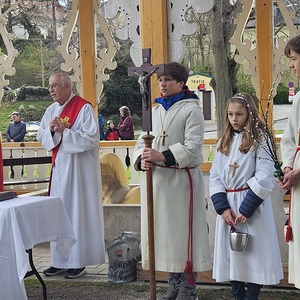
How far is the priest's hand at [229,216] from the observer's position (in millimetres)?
4977

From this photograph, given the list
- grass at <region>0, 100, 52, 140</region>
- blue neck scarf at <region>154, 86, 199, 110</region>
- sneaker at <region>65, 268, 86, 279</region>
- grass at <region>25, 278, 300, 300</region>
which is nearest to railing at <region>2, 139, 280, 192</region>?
sneaker at <region>65, 268, 86, 279</region>

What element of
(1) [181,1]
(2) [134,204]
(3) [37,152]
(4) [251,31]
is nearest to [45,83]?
(4) [251,31]

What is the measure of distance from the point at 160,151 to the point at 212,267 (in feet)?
3.39

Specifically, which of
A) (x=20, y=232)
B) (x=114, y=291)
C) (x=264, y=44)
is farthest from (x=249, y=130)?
(x=264, y=44)

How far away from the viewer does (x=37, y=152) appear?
1184 cm

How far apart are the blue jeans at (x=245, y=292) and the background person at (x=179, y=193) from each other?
39 cm

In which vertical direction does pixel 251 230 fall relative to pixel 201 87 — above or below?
below

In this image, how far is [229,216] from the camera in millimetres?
4984

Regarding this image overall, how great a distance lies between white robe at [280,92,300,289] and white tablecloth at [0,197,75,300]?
1902 mm

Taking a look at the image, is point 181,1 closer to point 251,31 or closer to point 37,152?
point 37,152

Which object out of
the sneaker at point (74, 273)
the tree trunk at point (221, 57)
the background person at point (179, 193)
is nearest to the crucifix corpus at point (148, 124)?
the background person at point (179, 193)

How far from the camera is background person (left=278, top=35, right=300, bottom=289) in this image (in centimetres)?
409

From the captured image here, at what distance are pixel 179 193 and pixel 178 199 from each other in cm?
A: 5

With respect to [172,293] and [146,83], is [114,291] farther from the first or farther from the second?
[146,83]
